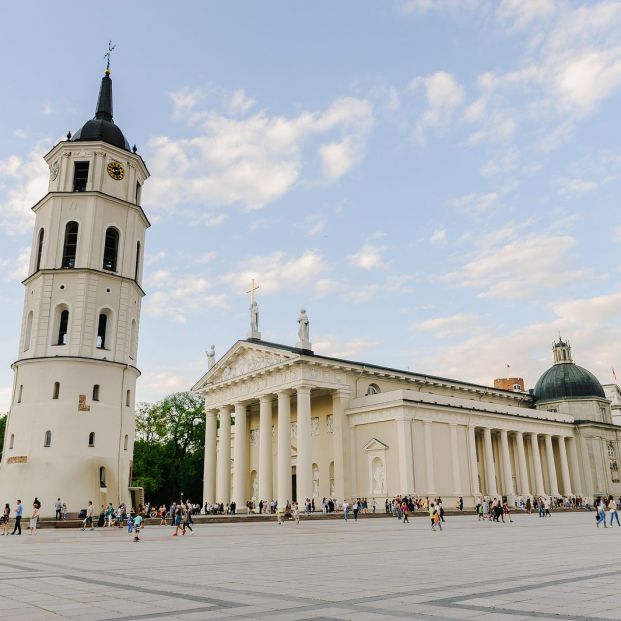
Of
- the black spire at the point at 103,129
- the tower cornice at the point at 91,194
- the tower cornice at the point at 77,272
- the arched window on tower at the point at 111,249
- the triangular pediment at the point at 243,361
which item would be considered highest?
the black spire at the point at 103,129

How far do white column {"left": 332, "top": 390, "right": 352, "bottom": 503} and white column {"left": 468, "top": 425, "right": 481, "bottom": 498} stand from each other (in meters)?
10.5

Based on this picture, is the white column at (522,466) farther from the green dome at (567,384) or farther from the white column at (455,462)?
the green dome at (567,384)

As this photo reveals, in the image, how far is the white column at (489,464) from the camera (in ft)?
177

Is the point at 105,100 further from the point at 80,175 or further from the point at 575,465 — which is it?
the point at 575,465

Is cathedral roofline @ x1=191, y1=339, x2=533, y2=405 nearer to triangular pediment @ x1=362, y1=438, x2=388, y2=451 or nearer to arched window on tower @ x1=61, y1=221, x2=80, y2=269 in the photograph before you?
triangular pediment @ x1=362, y1=438, x2=388, y2=451

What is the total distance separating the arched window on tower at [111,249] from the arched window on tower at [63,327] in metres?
3.92

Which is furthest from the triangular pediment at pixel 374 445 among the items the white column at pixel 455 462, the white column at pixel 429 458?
the white column at pixel 455 462

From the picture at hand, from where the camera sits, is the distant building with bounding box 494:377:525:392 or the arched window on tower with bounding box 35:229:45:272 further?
the distant building with bounding box 494:377:525:392

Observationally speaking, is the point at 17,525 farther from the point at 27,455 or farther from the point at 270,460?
the point at 270,460

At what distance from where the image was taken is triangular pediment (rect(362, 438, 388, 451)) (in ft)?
161

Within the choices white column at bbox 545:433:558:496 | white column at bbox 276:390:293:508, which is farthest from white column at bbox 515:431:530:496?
white column at bbox 276:390:293:508

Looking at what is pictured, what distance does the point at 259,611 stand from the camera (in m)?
7.58

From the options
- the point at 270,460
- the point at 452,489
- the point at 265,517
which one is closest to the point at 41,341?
the point at 265,517

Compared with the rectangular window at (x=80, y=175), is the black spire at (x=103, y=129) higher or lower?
higher
